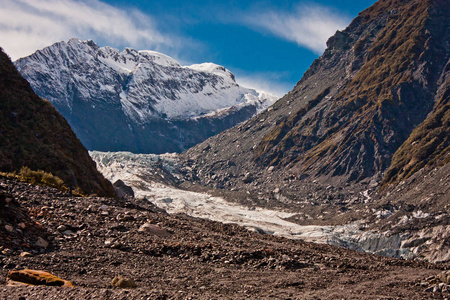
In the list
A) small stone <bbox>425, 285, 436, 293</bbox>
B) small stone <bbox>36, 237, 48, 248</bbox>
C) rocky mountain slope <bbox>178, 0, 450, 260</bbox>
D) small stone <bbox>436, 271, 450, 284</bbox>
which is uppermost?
rocky mountain slope <bbox>178, 0, 450, 260</bbox>

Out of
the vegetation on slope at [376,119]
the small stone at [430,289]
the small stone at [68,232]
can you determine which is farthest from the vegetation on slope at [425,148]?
the small stone at [68,232]

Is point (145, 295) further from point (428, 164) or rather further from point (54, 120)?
point (428, 164)

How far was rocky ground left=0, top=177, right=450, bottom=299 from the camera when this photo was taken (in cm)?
1345

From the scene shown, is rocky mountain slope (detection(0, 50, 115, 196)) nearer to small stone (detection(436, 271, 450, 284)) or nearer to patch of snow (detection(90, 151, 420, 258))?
small stone (detection(436, 271, 450, 284))

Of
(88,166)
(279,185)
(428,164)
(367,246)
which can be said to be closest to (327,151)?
(279,185)

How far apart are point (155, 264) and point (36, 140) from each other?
24943 mm

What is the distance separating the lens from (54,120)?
4262 cm

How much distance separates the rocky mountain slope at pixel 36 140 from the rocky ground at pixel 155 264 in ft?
34.6

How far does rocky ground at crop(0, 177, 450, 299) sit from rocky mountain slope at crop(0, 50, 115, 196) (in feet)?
34.6

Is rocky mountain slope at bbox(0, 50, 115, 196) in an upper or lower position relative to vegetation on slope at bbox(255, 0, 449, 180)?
lower

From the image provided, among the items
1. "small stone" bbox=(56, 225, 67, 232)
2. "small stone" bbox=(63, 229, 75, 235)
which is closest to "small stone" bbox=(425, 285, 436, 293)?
"small stone" bbox=(63, 229, 75, 235)

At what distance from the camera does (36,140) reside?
3672 cm

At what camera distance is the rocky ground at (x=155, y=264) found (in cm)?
1345

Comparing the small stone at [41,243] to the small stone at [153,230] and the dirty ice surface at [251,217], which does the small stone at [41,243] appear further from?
the dirty ice surface at [251,217]
